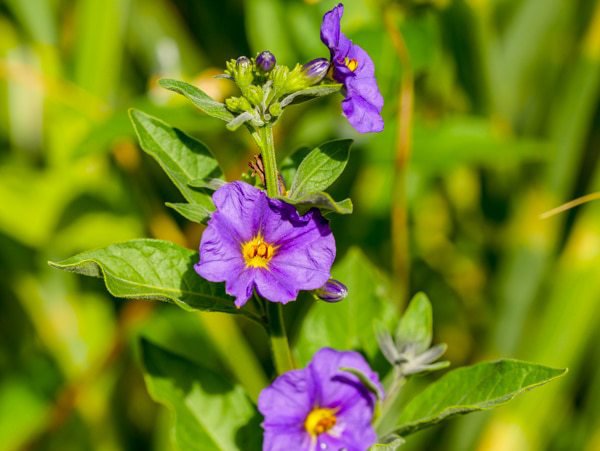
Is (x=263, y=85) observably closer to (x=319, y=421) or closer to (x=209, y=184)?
(x=209, y=184)

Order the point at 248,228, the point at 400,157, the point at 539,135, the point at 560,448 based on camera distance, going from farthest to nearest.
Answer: the point at 539,135, the point at 560,448, the point at 400,157, the point at 248,228

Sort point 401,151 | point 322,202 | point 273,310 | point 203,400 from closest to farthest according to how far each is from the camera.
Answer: point 322,202, point 273,310, point 203,400, point 401,151

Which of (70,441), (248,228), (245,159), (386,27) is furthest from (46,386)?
(248,228)

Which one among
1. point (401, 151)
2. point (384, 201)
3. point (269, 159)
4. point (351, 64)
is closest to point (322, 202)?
point (269, 159)

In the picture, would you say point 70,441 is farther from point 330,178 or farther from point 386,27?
point 330,178

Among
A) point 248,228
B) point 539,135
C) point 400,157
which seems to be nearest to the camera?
point 248,228

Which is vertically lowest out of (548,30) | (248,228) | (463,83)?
(248,228)
